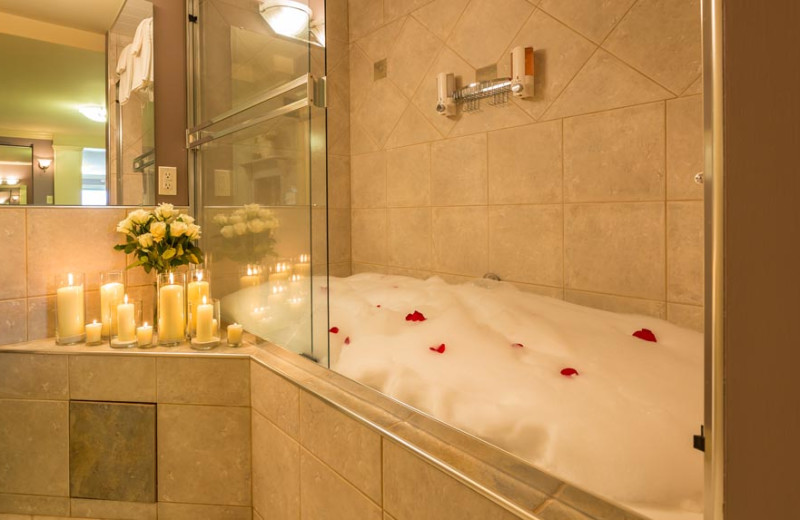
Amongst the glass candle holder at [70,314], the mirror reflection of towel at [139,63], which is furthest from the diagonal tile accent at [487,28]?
the glass candle holder at [70,314]

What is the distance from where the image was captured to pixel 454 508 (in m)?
0.70

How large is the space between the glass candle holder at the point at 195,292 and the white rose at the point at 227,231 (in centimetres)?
17

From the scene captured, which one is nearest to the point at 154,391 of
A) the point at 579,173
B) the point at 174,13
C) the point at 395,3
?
the point at 174,13

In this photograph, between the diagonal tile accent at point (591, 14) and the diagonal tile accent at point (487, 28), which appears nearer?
the diagonal tile accent at point (591, 14)

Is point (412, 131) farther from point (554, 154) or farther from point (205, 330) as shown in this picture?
point (205, 330)

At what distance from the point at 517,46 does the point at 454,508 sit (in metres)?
1.90

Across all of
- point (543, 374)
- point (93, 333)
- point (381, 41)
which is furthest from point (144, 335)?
point (381, 41)

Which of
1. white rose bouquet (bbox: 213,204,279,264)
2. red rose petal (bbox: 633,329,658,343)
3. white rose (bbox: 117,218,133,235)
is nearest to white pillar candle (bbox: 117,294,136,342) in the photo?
white rose (bbox: 117,218,133,235)

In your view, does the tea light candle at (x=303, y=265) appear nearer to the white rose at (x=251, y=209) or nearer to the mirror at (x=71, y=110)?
the white rose at (x=251, y=209)

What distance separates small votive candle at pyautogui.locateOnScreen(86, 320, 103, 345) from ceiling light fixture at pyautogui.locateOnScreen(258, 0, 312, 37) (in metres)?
1.10

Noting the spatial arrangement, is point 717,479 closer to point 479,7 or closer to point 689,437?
point 689,437

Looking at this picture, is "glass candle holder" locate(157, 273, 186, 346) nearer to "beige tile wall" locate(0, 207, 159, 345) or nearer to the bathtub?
the bathtub

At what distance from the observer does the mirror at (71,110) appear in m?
1.50

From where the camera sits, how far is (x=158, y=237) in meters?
1.47
